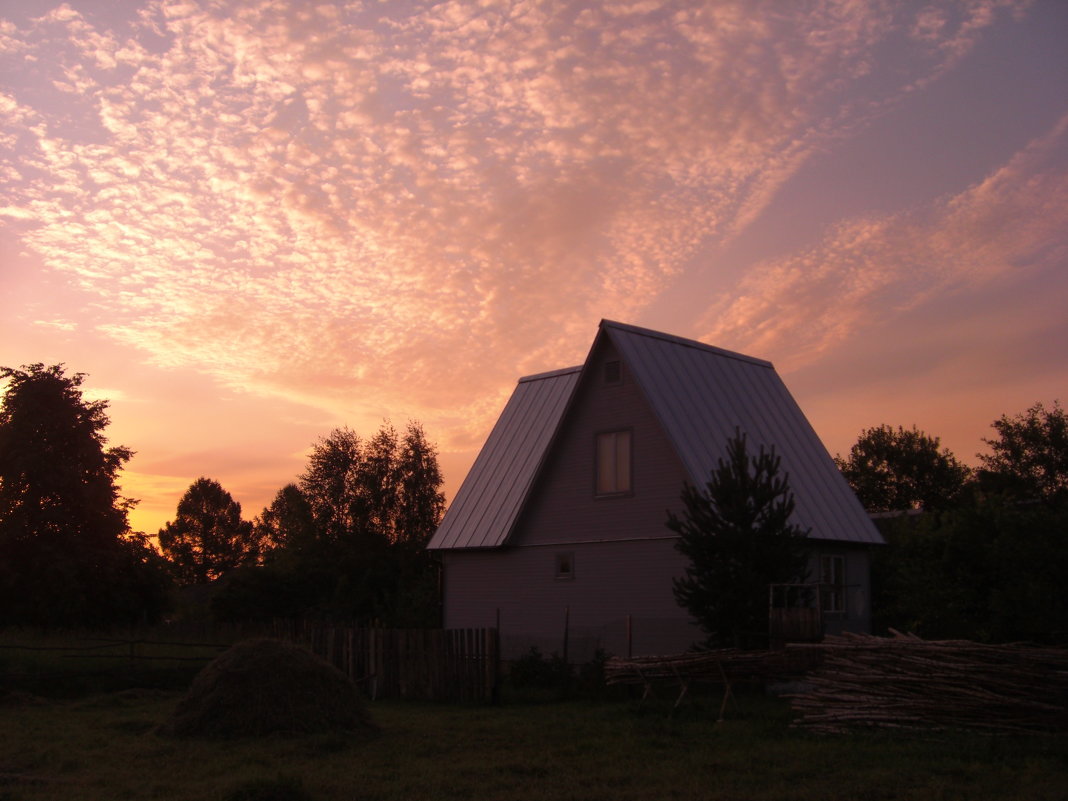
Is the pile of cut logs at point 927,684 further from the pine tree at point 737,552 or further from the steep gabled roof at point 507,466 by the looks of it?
the steep gabled roof at point 507,466

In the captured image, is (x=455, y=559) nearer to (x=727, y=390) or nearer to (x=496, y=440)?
(x=496, y=440)

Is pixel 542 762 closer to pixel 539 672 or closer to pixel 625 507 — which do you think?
pixel 539 672

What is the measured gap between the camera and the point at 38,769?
533 inches

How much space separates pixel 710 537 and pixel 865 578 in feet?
33.6

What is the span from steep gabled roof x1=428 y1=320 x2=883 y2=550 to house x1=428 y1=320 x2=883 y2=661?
5 centimetres

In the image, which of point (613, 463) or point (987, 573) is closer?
point (987, 573)

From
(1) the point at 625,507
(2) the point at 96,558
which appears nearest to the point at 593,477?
(1) the point at 625,507

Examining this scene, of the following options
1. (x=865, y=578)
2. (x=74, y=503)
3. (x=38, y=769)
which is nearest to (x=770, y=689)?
(x=865, y=578)

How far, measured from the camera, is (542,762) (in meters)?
13.4

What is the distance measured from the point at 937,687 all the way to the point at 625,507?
12345 mm

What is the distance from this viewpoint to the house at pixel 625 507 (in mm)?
25781

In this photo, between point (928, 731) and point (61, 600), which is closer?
point (928, 731)

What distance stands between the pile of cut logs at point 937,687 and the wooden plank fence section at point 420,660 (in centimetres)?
723

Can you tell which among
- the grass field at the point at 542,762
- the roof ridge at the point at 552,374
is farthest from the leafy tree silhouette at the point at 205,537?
the grass field at the point at 542,762
